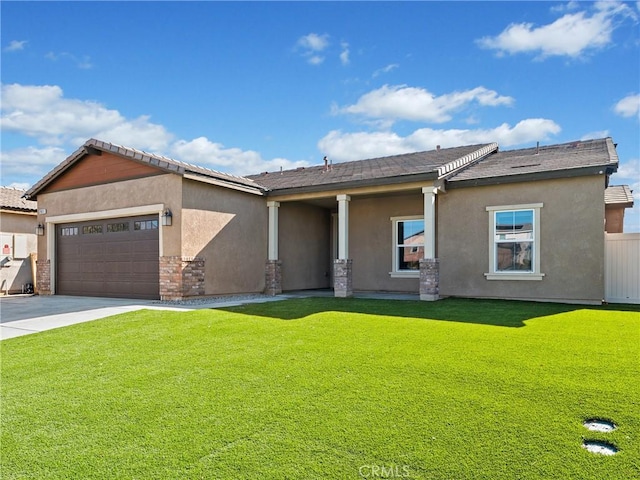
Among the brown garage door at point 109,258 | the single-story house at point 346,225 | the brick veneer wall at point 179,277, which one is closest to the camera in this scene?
the single-story house at point 346,225

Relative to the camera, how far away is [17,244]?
16125 mm

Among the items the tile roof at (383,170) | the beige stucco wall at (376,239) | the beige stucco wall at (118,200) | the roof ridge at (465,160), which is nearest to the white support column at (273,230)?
the tile roof at (383,170)

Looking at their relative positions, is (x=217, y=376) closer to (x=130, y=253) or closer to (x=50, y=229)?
(x=130, y=253)

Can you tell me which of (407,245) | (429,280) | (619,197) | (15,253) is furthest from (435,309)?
(15,253)

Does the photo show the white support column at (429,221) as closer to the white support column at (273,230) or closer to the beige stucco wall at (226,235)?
the white support column at (273,230)

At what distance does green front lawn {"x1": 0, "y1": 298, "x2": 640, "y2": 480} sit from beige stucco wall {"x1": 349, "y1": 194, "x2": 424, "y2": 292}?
7.16 metres

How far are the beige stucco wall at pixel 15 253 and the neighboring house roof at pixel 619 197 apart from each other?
71.3 ft

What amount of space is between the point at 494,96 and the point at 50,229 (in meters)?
A: 17.3

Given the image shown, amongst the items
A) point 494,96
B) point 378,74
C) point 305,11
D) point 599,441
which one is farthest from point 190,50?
point 599,441

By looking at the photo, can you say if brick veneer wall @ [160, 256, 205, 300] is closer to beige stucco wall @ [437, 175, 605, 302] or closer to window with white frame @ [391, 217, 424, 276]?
window with white frame @ [391, 217, 424, 276]

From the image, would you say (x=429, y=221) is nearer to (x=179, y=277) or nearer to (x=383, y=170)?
(x=383, y=170)

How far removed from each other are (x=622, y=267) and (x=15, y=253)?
20552 mm

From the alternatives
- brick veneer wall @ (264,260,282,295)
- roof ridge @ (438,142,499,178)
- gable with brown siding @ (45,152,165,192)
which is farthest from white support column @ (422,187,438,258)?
gable with brown siding @ (45,152,165,192)

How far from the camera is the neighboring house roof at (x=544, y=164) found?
34.8 feet
